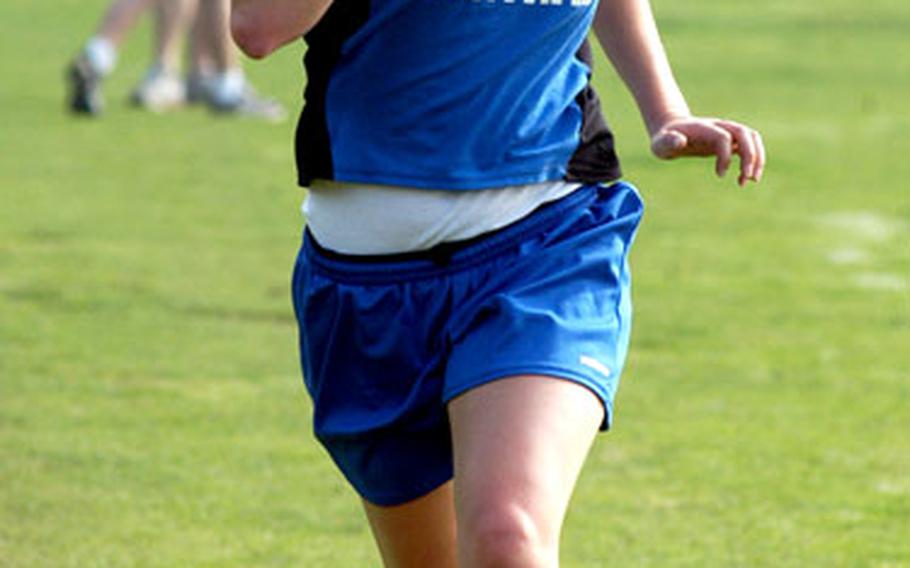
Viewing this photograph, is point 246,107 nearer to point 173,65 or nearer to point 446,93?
point 173,65

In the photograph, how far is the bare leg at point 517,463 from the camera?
3186 millimetres

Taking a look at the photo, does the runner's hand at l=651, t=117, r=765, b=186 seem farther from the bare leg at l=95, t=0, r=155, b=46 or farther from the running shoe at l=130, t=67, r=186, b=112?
the running shoe at l=130, t=67, r=186, b=112

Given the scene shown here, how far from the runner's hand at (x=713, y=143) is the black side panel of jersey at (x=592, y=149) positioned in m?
0.13

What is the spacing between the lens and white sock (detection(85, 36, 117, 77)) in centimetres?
1399

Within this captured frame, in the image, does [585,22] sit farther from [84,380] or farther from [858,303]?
[858,303]

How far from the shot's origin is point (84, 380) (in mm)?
7184

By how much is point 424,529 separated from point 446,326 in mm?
438

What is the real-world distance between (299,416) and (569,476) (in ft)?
11.6

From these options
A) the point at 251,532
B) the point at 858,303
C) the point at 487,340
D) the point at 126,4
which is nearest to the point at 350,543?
the point at 251,532

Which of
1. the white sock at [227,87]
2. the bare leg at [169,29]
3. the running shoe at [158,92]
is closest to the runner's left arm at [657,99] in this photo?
the white sock at [227,87]

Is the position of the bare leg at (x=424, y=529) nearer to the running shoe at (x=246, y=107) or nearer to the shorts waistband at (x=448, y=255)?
the shorts waistband at (x=448, y=255)

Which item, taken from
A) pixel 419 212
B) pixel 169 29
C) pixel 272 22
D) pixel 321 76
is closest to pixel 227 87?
pixel 169 29

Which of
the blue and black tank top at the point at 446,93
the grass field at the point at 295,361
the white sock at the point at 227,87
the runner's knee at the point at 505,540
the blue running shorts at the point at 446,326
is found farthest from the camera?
the white sock at the point at 227,87

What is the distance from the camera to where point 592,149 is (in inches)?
147
